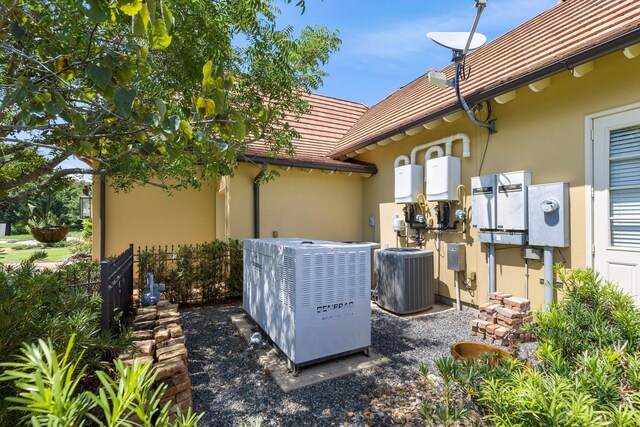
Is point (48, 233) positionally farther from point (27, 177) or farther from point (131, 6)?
point (131, 6)

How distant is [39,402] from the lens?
87cm

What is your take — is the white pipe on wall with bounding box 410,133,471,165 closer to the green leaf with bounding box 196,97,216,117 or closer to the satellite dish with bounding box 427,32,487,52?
the satellite dish with bounding box 427,32,487,52

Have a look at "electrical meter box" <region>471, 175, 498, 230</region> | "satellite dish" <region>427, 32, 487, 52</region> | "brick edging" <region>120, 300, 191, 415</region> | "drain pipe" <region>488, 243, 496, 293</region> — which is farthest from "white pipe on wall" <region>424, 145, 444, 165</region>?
"brick edging" <region>120, 300, 191, 415</region>

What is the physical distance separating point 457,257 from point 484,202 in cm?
125

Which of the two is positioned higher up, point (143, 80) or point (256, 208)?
point (143, 80)

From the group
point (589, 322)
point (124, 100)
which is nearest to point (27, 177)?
point (124, 100)

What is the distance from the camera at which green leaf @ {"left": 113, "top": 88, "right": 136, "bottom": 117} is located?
5.78 feet

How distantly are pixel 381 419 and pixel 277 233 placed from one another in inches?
222

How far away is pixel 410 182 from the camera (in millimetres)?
6855

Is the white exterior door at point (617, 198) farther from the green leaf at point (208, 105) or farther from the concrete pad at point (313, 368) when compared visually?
the green leaf at point (208, 105)

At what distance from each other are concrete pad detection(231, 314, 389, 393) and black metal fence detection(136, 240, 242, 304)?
2.95 metres

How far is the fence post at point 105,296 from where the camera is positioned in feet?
9.33

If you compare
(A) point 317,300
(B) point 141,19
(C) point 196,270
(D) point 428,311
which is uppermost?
(B) point 141,19

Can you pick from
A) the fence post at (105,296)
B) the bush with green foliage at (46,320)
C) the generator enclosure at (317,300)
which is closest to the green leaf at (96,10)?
the bush with green foliage at (46,320)
